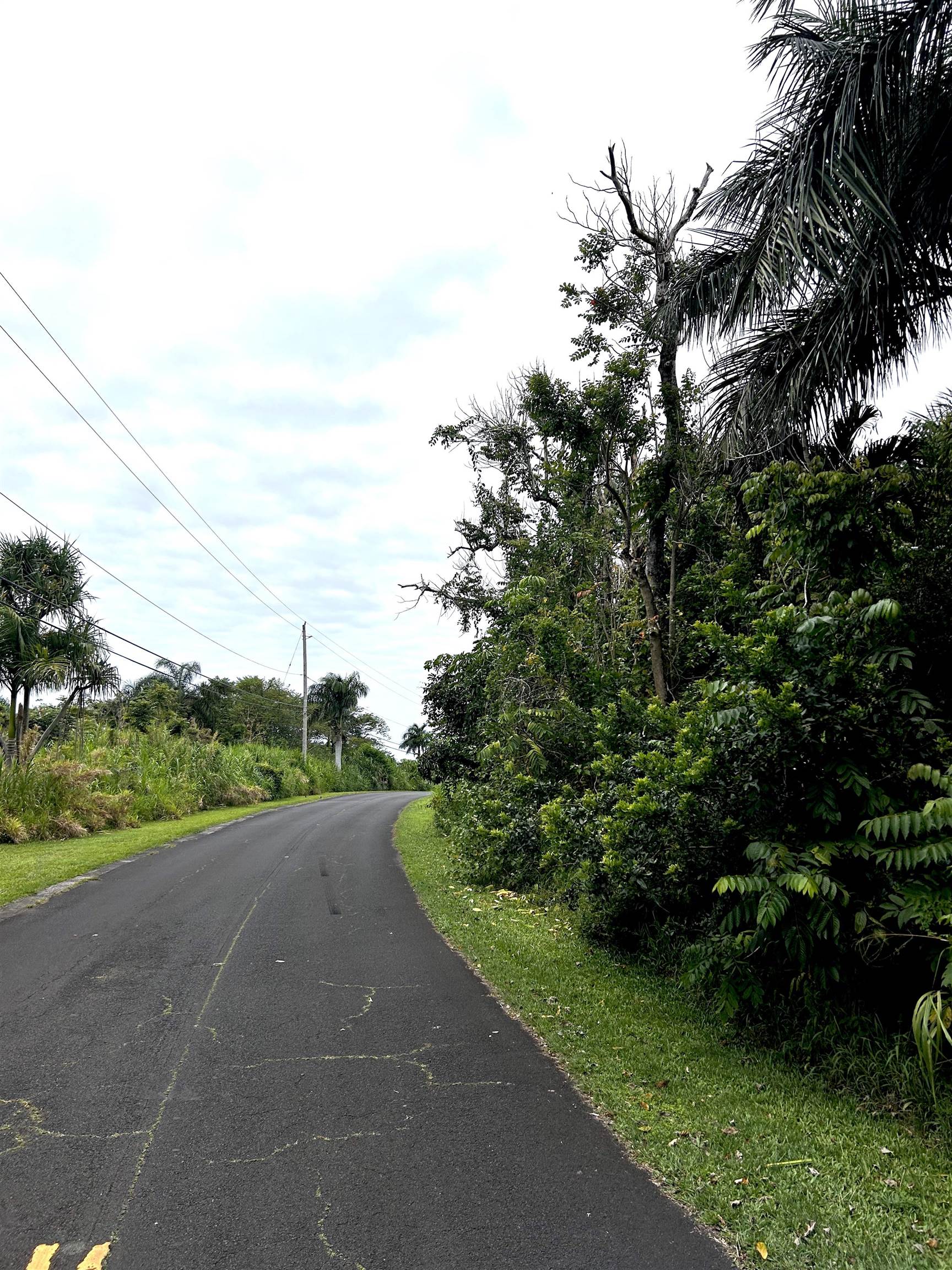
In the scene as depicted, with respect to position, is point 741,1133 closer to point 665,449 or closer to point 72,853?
point 665,449

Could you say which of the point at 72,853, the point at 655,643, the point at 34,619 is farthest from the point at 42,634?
the point at 655,643

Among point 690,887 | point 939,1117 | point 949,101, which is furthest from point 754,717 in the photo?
point 949,101

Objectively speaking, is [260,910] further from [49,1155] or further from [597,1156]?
[597,1156]

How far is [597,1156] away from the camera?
367 centimetres

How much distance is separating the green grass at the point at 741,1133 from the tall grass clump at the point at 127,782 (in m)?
12.3

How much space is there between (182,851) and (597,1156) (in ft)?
41.2

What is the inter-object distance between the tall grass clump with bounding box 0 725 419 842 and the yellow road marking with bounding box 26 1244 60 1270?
43.5 ft

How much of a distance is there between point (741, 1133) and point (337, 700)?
49932 millimetres

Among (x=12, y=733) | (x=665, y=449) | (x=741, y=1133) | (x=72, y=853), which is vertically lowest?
(x=741, y=1133)

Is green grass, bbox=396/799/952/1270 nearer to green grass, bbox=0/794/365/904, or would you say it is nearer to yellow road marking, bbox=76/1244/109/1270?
yellow road marking, bbox=76/1244/109/1270

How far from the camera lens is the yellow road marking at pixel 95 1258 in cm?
282

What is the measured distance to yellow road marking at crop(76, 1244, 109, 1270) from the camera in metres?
2.82

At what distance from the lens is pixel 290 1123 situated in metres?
3.95

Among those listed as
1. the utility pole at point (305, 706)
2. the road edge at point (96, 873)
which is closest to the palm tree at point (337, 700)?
the utility pole at point (305, 706)
